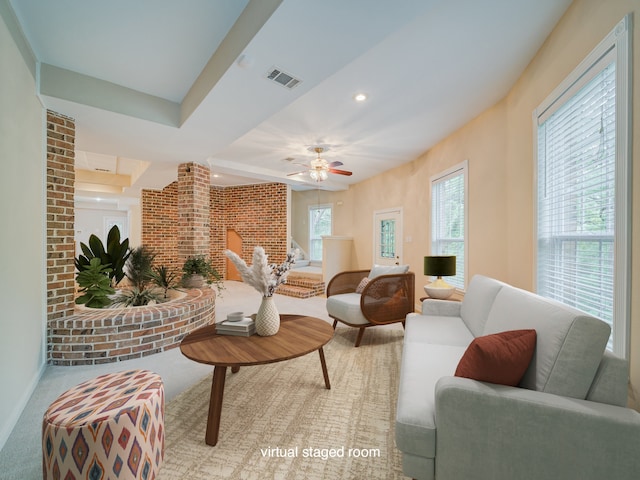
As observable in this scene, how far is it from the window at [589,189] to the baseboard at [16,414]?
3200 millimetres

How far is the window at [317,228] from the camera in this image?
7523 millimetres

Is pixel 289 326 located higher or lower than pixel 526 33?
lower

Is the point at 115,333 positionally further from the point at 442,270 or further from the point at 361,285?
the point at 442,270

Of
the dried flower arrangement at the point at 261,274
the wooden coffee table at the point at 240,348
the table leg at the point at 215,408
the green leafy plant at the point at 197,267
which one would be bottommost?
the table leg at the point at 215,408

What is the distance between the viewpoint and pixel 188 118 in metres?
2.67

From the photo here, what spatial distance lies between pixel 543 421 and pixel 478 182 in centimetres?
263

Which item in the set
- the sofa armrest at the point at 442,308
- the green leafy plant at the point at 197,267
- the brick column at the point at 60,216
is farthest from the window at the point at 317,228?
the brick column at the point at 60,216

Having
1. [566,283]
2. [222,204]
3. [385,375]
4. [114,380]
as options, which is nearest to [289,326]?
[385,375]

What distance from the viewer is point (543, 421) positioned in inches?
41.1

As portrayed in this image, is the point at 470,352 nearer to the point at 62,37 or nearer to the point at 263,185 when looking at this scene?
the point at 62,37

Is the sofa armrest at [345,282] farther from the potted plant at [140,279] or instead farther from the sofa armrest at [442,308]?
the potted plant at [140,279]

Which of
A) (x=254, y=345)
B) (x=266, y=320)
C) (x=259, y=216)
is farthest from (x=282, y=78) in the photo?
(x=259, y=216)

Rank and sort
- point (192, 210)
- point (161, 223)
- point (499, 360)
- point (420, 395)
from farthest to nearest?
point (161, 223) → point (192, 210) → point (420, 395) → point (499, 360)

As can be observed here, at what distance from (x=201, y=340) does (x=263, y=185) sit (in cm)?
546
